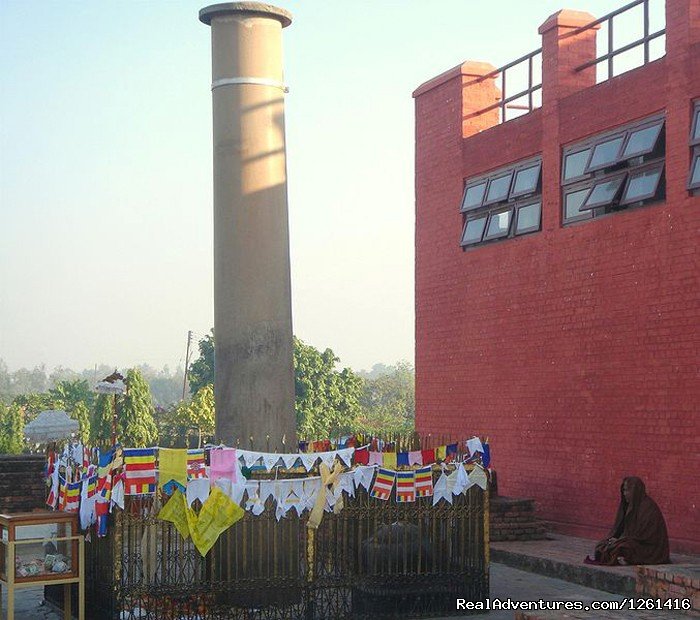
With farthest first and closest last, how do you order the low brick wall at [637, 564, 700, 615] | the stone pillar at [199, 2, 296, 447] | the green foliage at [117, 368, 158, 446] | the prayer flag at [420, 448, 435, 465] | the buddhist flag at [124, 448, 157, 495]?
the green foliage at [117, 368, 158, 446] < the stone pillar at [199, 2, 296, 447] < the prayer flag at [420, 448, 435, 465] < the buddhist flag at [124, 448, 157, 495] < the low brick wall at [637, 564, 700, 615]

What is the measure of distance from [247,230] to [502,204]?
21.1 ft

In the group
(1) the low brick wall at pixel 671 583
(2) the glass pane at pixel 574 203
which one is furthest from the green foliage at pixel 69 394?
(1) the low brick wall at pixel 671 583

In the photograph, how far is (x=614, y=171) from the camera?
1593 cm

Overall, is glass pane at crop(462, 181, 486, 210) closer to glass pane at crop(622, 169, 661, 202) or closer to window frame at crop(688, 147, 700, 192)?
glass pane at crop(622, 169, 661, 202)

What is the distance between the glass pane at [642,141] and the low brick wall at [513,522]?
478 centimetres

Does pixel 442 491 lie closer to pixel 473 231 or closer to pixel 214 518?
pixel 214 518

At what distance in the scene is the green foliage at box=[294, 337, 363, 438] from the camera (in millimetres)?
65125

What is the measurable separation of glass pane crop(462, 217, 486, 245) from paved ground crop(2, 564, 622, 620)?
5.88 m

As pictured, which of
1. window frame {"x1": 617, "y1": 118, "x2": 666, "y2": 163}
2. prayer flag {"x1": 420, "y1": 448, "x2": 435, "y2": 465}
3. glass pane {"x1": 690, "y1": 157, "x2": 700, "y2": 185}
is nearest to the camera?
prayer flag {"x1": 420, "y1": 448, "x2": 435, "y2": 465}

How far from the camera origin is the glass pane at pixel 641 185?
1510 cm

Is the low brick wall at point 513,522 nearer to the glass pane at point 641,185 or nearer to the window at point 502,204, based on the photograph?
the window at point 502,204

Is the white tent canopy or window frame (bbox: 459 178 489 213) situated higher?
window frame (bbox: 459 178 489 213)

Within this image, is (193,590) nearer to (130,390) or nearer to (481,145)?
(481,145)

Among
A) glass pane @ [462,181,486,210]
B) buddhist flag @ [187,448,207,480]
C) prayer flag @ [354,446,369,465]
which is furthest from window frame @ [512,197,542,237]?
buddhist flag @ [187,448,207,480]
